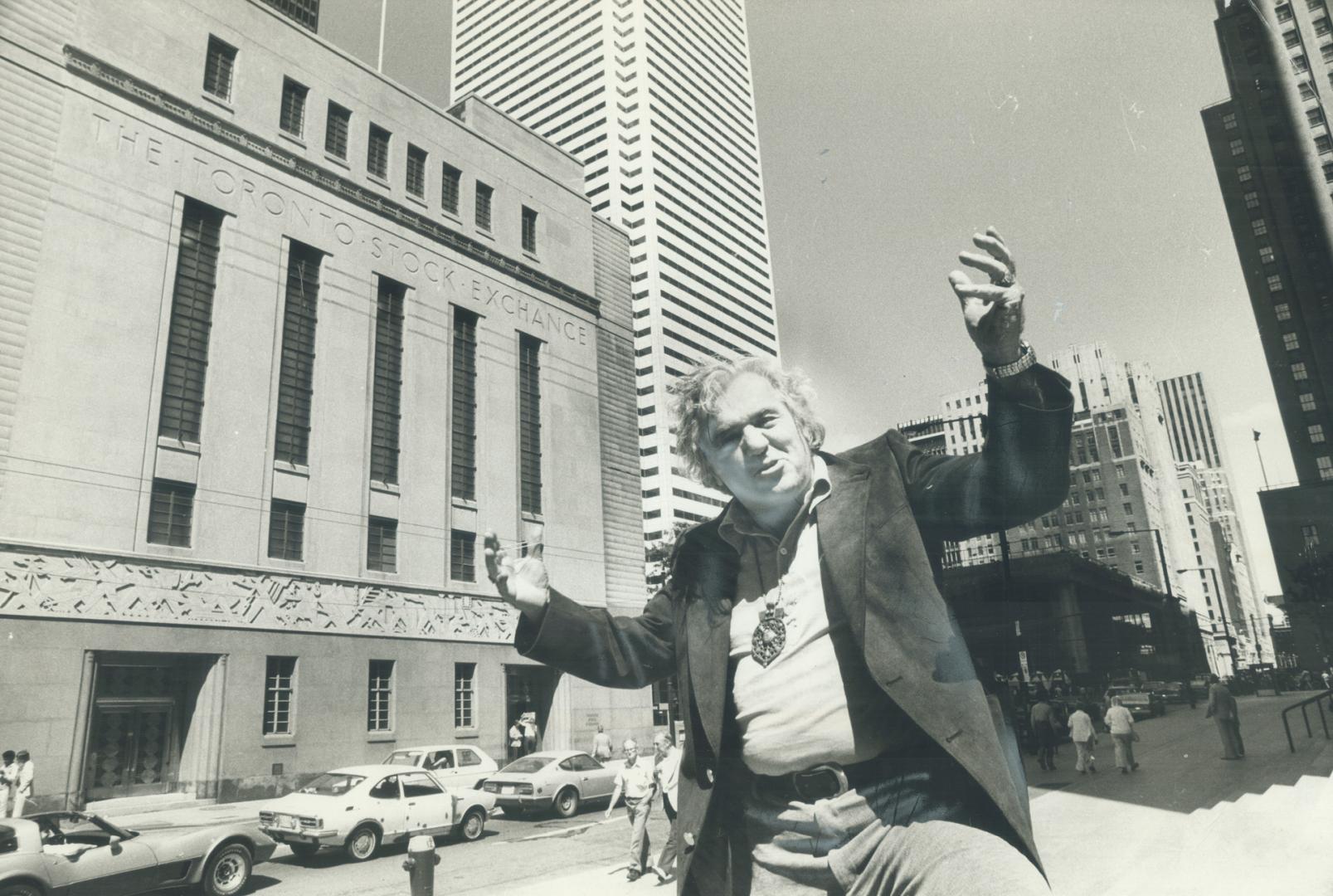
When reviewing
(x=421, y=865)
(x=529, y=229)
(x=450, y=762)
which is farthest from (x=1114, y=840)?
(x=529, y=229)

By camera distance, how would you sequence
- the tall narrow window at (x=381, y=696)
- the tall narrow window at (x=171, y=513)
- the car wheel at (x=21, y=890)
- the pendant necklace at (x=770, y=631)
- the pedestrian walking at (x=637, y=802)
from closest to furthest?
the pendant necklace at (x=770, y=631)
the car wheel at (x=21, y=890)
the pedestrian walking at (x=637, y=802)
the tall narrow window at (x=171, y=513)
the tall narrow window at (x=381, y=696)

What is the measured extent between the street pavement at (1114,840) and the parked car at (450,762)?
1.06 m

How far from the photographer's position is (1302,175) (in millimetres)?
12859

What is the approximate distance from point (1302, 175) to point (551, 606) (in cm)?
1590

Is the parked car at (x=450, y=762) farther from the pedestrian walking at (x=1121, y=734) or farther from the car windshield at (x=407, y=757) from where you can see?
the pedestrian walking at (x=1121, y=734)

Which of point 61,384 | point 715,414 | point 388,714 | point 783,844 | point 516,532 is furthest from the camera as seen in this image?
point 516,532

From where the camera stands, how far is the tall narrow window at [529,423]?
1160 inches

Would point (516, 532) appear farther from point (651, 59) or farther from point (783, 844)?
point (783, 844)

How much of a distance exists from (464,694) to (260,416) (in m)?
11.0

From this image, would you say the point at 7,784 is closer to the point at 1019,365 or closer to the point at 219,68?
the point at 1019,365

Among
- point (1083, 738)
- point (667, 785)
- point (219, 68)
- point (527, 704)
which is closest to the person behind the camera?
point (667, 785)

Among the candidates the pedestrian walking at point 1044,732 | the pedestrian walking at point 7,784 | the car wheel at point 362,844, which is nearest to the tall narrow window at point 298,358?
the pedestrian walking at point 7,784

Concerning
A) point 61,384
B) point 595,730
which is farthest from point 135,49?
point 595,730

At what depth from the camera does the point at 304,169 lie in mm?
25359
